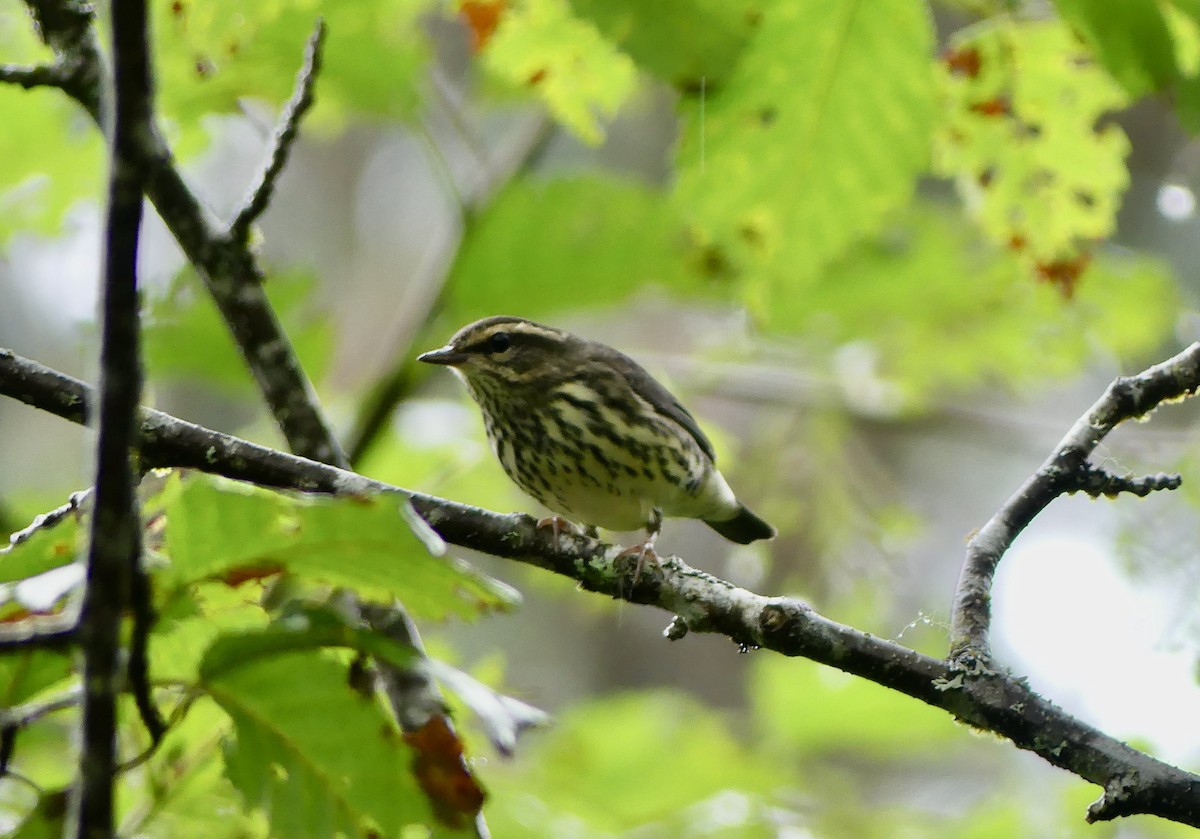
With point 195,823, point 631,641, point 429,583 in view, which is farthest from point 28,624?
point 631,641

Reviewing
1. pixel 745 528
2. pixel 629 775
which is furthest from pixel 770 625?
pixel 745 528

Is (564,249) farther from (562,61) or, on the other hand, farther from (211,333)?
(562,61)

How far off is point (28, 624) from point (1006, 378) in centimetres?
391

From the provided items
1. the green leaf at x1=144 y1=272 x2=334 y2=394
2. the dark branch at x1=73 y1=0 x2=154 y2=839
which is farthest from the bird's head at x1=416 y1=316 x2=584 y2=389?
the dark branch at x1=73 y1=0 x2=154 y2=839

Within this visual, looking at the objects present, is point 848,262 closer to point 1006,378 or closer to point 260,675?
point 1006,378

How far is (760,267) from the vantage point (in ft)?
8.88

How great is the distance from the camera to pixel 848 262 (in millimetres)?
4184

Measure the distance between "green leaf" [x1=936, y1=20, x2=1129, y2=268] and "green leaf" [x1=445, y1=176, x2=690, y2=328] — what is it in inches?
38.3

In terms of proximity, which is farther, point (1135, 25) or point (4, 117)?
point (4, 117)

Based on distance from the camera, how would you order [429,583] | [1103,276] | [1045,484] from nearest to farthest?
[429,583], [1045,484], [1103,276]

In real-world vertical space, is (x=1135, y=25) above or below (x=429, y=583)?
above

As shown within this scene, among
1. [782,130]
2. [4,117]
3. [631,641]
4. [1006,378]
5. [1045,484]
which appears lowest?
[1045,484]

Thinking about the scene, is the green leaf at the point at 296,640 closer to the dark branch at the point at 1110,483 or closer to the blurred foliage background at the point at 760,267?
the blurred foliage background at the point at 760,267

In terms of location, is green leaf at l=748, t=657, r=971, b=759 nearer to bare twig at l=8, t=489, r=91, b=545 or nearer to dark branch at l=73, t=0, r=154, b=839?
bare twig at l=8, t=489, r=91, b=545
